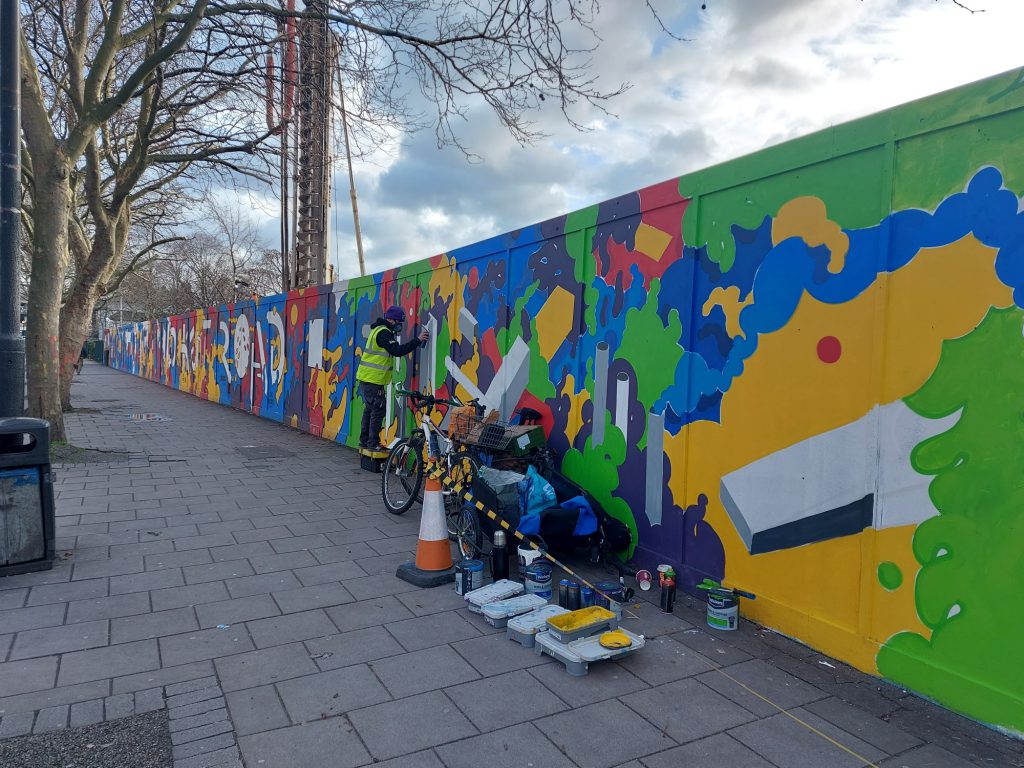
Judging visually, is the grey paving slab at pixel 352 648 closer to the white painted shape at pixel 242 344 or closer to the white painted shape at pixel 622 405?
the white painted shape at pixel 622 405

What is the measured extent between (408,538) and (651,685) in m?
2.98

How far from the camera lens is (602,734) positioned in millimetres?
2885

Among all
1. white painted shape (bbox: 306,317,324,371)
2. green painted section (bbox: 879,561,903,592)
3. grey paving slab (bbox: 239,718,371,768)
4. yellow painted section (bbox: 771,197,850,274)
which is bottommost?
grey paving slab (bbox: 239,718,371,768)

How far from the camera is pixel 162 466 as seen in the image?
9039mm

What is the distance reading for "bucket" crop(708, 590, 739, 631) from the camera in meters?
3.99

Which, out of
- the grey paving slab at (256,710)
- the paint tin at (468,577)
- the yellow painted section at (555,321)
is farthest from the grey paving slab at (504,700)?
the yellow painted section at (555,321)

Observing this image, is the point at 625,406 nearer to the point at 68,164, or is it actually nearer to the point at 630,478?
the point at 630,478

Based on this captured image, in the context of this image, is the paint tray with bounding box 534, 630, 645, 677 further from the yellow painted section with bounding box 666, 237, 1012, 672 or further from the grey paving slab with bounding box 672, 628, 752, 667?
the yellow painted section with bounding box 666, 237, 1012, 672

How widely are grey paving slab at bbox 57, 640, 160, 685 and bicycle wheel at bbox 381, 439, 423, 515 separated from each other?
3.07m

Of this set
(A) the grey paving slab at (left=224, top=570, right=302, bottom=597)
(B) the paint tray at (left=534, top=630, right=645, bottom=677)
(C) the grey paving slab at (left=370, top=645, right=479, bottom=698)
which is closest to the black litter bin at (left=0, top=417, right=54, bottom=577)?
(A) the grey paving slab at (left=224, top=570, right=302, bottom=597)

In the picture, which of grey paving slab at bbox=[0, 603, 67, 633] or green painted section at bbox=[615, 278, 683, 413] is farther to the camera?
green painted section at bbox=[615, 278, 683, 413]

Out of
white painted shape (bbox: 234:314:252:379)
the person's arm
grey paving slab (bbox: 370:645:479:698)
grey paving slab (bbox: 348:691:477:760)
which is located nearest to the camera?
grey paving slab (bbox: 348:691:477:760)

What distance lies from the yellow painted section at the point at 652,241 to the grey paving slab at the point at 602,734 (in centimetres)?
305

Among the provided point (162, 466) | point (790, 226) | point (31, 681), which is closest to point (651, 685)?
point (790, 226)
